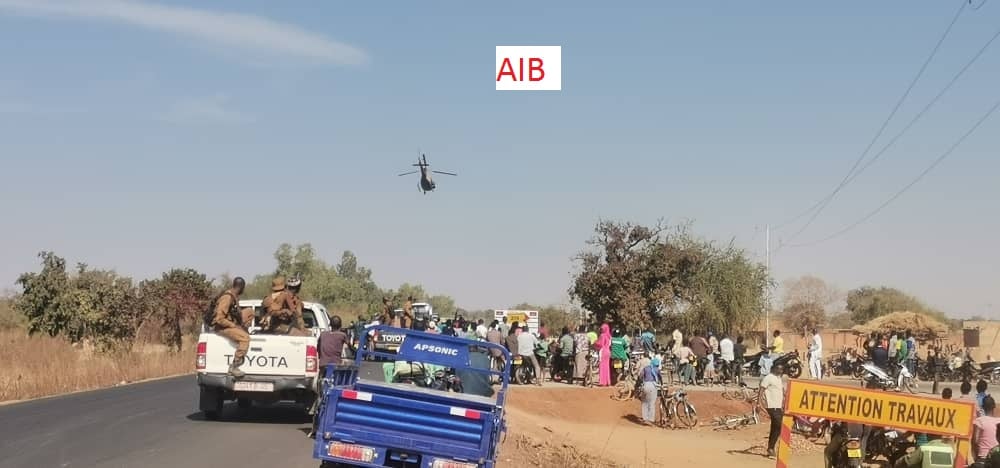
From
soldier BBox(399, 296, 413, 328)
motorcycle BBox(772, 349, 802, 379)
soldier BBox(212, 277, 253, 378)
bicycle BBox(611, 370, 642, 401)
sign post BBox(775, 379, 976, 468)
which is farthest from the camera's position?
motorcycle BBox(772, 349, 802, 379)

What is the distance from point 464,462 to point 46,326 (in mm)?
28593

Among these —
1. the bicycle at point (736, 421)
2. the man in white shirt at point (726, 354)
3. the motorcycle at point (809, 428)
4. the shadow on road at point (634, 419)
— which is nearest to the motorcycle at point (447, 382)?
the motorcycle at point (809, 428)

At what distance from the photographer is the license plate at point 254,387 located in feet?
52.5

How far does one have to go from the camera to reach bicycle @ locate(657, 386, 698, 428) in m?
26.2

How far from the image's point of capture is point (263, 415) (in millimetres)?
18703

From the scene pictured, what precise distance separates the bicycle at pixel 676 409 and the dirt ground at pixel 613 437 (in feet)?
1.09

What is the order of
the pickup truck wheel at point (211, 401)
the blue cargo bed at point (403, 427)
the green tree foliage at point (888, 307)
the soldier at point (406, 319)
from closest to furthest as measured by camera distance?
the blue cargo bed at point (403, 427), the pickup truck wheel at point (211, 401), the soldier at point (406, 319), the green tree foliage at point (888, 307)

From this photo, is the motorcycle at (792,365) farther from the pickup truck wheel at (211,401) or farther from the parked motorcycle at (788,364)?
the pickup truck wheel at (211,401)

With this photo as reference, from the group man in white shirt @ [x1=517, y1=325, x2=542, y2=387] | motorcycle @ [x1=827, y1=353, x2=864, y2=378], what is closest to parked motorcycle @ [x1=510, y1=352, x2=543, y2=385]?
man in white shirt @ [x1=517, y1=325, x2=542, y2=387]

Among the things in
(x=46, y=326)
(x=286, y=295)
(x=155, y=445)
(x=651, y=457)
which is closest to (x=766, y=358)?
(x=651, y=457)

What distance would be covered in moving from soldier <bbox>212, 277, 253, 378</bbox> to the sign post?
9660mm

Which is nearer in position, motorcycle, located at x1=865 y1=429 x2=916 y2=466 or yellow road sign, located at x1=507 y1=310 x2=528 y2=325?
motorcycle, located at x1=865 y1=429 x2=916 y2=466

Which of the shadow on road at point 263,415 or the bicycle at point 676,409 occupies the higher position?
the shadow on road at point 263,415

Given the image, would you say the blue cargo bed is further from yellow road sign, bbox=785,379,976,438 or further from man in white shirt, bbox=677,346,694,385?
man in white shirt, bbox=677,346,694,385
